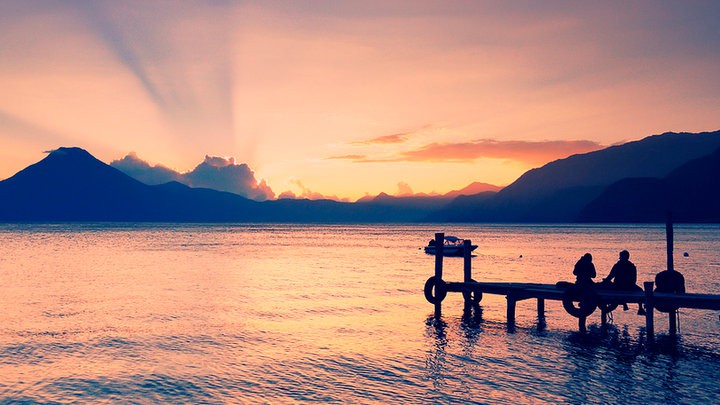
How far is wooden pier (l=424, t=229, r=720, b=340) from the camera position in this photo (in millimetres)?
23328

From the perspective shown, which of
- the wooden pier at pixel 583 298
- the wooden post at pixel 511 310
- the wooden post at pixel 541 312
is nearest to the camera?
the wooden pier at pixel 583 298

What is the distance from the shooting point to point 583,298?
2548 cm

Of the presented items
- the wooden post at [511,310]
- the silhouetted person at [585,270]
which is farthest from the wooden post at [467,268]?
the silhouetted person at [585,270]

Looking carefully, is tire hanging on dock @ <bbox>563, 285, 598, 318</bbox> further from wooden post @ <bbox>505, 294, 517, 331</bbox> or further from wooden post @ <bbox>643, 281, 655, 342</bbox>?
wooden post @ <bbox>505, 294, 517, 331</bbox>

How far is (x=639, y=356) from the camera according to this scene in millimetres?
21156

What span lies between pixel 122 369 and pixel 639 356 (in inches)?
783

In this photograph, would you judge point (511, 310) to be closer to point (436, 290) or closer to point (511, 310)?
point (511, 310)

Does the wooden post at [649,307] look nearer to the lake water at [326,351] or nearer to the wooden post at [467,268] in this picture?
the lake water at [326,351]

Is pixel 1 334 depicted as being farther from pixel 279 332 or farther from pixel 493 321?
pixel 493 321

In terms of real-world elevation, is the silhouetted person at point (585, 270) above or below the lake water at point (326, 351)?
above

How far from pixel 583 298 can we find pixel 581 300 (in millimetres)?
158

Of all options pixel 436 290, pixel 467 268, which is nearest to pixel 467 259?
pixel 467 268

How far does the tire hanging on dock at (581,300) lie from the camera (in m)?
25.3

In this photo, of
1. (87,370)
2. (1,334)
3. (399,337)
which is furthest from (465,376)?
(1,334)
